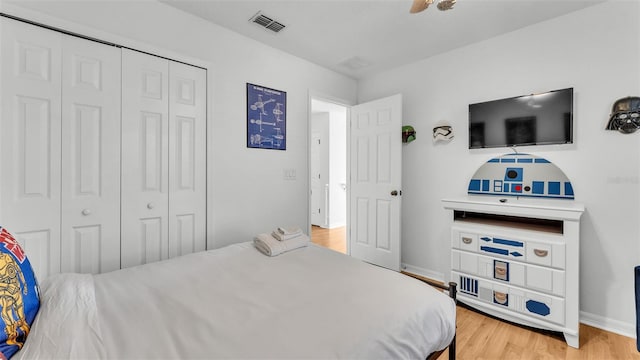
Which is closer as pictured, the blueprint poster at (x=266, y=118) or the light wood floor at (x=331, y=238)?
the blueprint poster at (x=266, y=118)

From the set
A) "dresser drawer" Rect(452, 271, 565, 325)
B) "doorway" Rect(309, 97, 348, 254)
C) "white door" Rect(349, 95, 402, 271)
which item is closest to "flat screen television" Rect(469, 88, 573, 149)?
"white door" Rect(349, 95, 402, 271)

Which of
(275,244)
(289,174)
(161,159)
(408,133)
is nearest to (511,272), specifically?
(408,133)

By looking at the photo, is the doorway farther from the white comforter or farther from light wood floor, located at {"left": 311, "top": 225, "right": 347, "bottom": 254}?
the white comforter

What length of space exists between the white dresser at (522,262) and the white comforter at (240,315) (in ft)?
3.98

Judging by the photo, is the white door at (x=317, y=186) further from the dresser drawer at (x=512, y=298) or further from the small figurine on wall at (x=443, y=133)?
the dresser drawer at (x=512, y=298)

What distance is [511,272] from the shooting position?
2.16 metres

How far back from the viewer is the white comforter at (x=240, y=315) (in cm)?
89

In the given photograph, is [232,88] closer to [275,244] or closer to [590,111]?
[275,244]

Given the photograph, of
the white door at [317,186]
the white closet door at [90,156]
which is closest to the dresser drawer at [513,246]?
the white closet door at [90,156]

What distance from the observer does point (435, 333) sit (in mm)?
1172

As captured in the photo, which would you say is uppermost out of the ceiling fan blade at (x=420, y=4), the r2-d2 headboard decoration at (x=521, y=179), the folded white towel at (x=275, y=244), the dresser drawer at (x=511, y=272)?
the ceiling fan blade at (x=420, y=4)

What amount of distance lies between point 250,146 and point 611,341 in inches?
131

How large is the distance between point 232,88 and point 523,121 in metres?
2.73

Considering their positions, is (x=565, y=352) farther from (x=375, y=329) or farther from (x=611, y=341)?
(x=375, y=329)
